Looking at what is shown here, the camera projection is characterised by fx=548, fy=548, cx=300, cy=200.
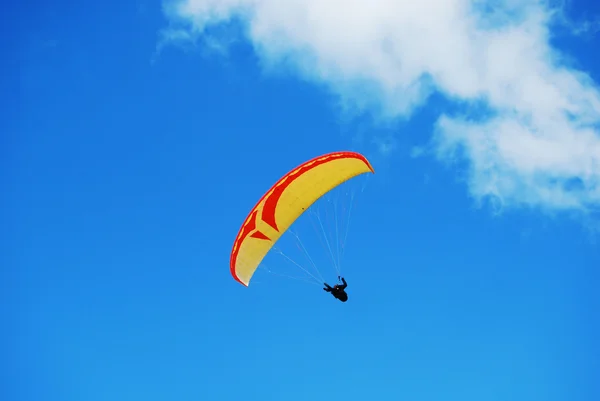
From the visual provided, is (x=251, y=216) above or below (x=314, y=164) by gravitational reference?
below

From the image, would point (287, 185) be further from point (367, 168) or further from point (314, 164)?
point (367, 168)

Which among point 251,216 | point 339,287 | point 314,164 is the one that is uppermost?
point 314,164

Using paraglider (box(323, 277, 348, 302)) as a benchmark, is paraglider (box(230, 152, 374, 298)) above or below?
above

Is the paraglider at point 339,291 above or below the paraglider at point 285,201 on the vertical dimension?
below

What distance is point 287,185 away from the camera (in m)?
21.7

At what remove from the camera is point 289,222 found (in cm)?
2231

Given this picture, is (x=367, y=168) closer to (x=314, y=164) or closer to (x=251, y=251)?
(x=314, y=164)

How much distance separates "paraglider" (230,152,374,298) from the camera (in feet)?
71.3

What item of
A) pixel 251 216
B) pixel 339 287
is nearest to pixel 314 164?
pixel 251 216

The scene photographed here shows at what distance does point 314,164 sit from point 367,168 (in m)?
2.17

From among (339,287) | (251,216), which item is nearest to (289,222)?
(251,216)

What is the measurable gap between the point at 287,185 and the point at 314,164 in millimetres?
1358

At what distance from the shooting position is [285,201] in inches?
862

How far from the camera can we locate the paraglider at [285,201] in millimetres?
21719
